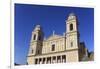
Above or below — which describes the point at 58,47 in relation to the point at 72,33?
below

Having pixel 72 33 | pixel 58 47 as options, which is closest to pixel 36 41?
pixel 58 47

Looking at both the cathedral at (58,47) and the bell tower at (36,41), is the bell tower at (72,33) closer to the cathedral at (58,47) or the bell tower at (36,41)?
the cathedral at (58,47)

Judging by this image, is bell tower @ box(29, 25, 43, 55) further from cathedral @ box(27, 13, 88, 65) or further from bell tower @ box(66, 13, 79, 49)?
bell tower @ box(66, 13, 79, 49)

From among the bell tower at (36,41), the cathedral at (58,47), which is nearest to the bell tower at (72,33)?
the cathedral at (58,47)

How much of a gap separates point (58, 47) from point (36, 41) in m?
0.21

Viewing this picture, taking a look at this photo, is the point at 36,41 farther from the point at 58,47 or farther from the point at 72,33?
the point at 72,33

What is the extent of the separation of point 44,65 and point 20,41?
0.30 m

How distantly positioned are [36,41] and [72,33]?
35 cm


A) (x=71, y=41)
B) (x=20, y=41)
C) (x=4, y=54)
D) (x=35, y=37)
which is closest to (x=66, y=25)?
(x=71, y=41)

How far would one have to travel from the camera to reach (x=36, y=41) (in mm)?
1841

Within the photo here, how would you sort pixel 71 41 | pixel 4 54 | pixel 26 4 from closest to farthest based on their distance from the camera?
pixel 4 54 < pixel 26 4 < pixel 71 41

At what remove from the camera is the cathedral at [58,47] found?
1.82 meters

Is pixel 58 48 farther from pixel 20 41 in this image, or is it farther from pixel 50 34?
pixel 20 41

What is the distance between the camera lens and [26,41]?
1.78m
